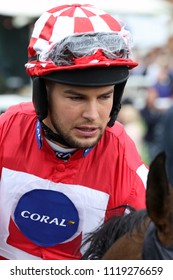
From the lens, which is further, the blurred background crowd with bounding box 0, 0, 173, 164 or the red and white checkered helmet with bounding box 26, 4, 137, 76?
the blurred background crowd with bounding box 0, 0, 173, 164

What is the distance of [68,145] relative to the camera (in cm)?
361

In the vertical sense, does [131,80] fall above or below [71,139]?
below

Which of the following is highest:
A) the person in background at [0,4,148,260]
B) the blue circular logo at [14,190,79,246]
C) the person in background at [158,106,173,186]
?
the person in background at [0,4,148,260]

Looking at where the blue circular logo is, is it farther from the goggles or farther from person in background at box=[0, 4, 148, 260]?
the goggles

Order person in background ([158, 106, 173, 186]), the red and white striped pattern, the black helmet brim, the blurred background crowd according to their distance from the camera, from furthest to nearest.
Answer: the blurred background crowd → person in background ([158, 106, 173, 186]) → the red and white striped pattern → the black helmet brim

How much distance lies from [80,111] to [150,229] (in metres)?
0.88

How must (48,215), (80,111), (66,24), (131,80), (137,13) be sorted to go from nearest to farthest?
(80,111) → (66,24) → (48,215) → (131,80) → (137,13)

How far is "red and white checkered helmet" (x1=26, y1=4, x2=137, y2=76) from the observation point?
11.2 feet

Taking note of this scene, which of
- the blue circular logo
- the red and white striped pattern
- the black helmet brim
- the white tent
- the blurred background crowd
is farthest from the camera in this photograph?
the white tent

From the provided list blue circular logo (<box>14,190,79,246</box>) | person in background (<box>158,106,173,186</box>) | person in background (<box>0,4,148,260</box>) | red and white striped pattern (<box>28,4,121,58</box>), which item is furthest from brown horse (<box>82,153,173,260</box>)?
person in background (<box>158,106,173,186</box>)

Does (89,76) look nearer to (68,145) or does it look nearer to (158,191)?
(68,145)

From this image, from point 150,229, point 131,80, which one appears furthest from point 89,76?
point 131,80
